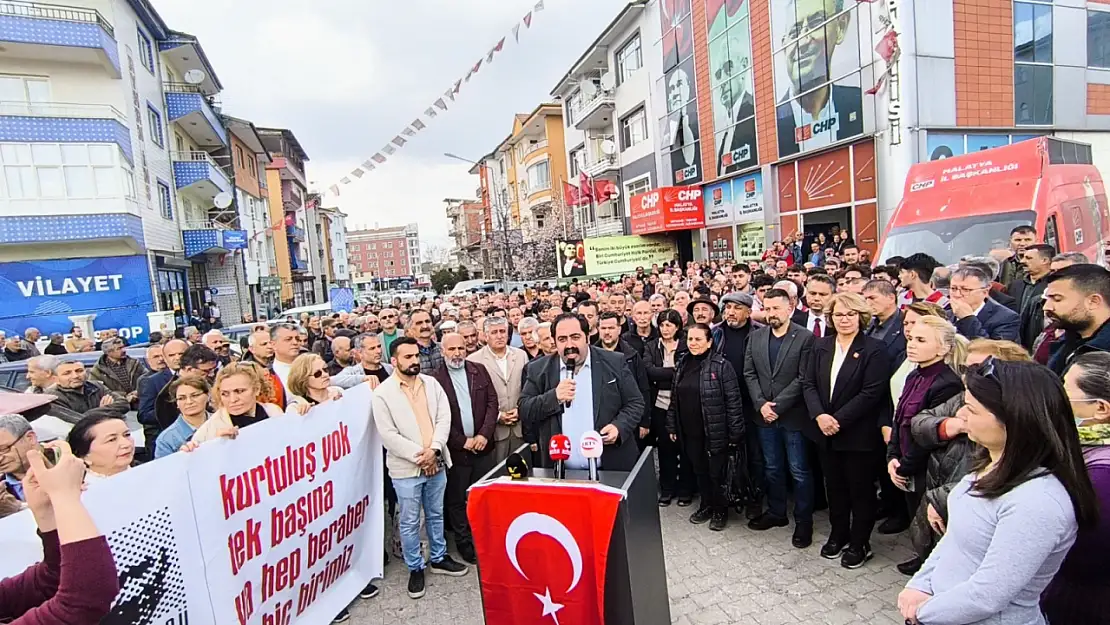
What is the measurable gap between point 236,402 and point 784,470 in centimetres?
405

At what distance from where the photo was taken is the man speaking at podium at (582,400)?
3.99 metres

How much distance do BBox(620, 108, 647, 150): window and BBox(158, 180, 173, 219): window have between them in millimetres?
20400

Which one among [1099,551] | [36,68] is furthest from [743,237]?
[36,68]

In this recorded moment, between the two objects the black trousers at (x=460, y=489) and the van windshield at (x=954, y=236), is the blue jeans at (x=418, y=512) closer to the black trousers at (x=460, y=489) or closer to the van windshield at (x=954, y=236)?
the black trousers at (x=460, y=489)

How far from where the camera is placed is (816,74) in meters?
16.1

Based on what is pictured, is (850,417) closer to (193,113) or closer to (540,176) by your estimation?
(193,113)

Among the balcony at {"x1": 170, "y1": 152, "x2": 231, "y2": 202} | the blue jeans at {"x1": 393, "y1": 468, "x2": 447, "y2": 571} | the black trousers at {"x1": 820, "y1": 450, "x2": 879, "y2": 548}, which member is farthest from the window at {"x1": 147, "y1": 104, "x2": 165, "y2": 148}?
the black trousers at {"x1": 820, "y1": 450, "x2": 879, "y2": 548}

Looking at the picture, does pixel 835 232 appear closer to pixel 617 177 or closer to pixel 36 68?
pixel 617 177

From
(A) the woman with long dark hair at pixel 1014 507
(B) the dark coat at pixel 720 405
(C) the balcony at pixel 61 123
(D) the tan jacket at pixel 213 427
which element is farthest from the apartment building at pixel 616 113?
(A) the woman with long dark hair at pixel 1014 507

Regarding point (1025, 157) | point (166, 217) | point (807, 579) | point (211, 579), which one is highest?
point (166, 217)

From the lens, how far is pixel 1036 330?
4730mm

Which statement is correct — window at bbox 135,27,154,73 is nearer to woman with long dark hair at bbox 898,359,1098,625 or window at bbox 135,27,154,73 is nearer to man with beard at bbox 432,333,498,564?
man with beard at bbox 432,333,498,564

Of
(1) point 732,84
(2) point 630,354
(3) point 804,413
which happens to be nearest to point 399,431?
(2) point 630,354

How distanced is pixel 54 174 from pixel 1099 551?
2361 centimetres
